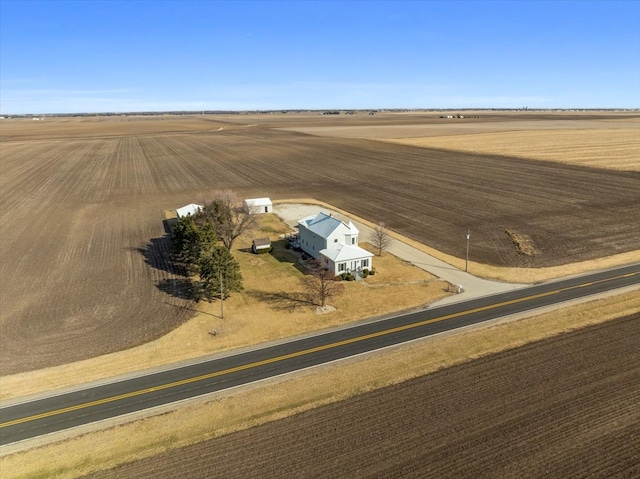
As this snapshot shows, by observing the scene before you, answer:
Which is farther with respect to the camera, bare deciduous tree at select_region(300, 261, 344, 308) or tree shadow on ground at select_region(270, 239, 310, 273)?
tree shadow on ground at select_region(270, 239, 310, 273)

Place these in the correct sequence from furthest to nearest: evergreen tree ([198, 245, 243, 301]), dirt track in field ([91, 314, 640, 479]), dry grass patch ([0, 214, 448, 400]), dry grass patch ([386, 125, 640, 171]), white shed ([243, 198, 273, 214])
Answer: dry grass patch ([386, 125, 640, 171]), white shed ([243, 198, 273, 214]), evergreen tree ([198, 245, 243, 301]), dry grass patch ([0, 214, 448, 400]), dirt track in field ([91, 314, 640, 479])

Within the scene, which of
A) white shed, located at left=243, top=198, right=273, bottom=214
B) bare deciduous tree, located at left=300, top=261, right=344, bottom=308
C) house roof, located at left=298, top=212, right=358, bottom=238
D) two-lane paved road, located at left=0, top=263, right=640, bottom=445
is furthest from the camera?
white shed, located at left=243, top=198, right=273, bottom=214

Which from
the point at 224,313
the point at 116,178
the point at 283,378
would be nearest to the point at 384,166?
the point at 116,178

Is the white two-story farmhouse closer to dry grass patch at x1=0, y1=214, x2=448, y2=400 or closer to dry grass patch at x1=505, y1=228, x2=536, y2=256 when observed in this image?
dry grass patch at x1=0, y1=214, x2=448, y2=400

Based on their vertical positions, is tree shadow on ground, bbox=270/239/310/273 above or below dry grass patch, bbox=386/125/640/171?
below

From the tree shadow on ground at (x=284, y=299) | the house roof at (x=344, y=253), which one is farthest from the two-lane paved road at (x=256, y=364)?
the house roof at (x=344, y=253)

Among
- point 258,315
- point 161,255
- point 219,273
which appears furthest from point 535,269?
point 161,255

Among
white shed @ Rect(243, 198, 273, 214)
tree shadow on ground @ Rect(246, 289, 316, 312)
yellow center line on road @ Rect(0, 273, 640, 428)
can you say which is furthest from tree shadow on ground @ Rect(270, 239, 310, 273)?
yellow center line on road @ Rect(0, 273, 640, 428)
